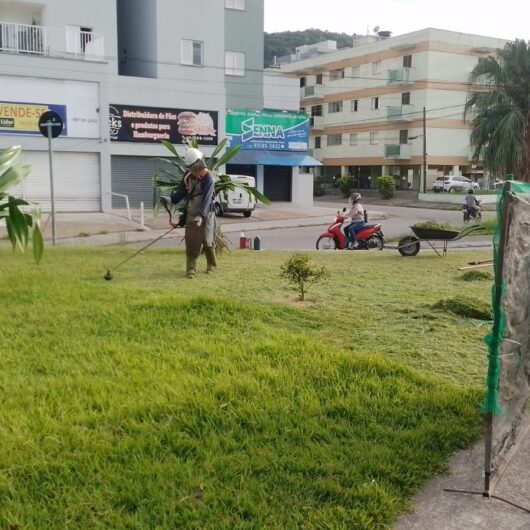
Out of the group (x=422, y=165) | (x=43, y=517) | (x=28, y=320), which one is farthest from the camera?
(x=422, y=165)

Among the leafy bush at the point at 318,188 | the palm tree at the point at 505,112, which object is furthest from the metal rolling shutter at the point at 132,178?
the leafy bush at the point at 318,188

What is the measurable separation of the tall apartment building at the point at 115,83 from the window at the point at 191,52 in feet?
0.16

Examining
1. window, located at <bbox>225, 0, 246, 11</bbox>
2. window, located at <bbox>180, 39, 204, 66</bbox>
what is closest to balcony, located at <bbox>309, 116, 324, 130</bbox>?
window, located at <bbox>225, 0, 246, 11</bbox>

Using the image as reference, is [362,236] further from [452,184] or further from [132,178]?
[452,184]

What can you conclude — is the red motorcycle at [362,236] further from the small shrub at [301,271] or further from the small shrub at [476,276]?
the small shrub at [301,271]

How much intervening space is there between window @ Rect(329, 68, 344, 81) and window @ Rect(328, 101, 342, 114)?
6.79 feet

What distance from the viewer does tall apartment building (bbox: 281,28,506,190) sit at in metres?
50.2

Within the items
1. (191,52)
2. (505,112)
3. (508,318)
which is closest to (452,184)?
(505,112)

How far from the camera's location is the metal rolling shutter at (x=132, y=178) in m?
30.2

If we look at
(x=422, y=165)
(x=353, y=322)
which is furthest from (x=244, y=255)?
(x=422, y=165)

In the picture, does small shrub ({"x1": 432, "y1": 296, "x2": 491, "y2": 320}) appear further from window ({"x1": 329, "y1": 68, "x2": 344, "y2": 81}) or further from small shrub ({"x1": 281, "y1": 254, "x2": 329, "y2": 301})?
window ({"x1": 329, "y1": 68, "x2": 344, "y2": 81})

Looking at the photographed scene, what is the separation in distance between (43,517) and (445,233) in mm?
10318

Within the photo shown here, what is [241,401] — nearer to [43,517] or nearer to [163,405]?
[163,405]

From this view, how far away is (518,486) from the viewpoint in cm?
337
